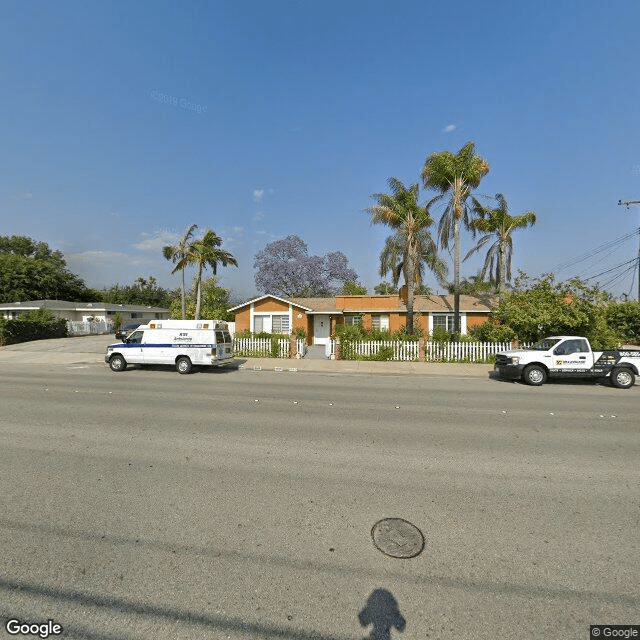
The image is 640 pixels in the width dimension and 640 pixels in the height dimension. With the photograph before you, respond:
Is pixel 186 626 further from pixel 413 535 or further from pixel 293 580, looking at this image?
pixel 413 535

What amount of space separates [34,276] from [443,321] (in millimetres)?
54373

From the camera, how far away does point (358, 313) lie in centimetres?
2644

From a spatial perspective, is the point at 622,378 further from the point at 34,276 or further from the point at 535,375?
the point at 34,276

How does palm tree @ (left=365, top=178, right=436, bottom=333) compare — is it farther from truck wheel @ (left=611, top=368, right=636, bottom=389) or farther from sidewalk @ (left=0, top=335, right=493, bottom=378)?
truck wheel @ (left=611, top=368, right=636, bottom=389)

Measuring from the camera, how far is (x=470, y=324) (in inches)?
1002

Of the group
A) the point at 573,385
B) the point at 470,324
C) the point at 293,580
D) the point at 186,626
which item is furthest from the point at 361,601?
the point at 470,324

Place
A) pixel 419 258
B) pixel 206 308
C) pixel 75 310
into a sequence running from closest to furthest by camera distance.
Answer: pixel 419 258, pixel 206 308, pixel 75 310

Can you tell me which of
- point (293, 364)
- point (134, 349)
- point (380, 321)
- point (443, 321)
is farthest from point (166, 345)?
point (443, 321)

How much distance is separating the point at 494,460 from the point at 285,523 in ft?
11.5

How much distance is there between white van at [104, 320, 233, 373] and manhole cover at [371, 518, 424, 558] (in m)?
12.1

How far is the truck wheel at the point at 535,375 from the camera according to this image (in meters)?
12.6

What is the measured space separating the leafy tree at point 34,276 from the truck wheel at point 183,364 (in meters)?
47.0

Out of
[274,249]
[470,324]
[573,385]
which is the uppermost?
[274,249]

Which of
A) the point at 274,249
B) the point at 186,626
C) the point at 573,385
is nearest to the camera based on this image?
the point at 186,626
